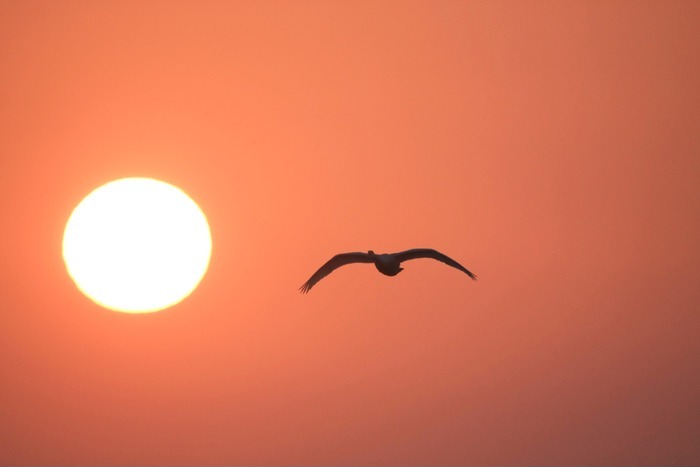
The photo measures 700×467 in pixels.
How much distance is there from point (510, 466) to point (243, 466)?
27.2 meters

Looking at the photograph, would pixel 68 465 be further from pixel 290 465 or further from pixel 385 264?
pixel 385 264

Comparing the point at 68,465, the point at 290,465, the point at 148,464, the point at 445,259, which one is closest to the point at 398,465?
the point at 290,465

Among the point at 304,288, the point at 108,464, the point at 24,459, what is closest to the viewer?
the point at 304,288

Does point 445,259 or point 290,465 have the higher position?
point 290,465

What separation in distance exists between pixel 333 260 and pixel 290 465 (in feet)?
262

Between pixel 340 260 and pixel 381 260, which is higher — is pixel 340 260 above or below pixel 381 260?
above

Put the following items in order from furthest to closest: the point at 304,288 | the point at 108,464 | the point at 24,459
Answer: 1. the point at 108,464
2. the point at 24,459
3. the point at 304,288

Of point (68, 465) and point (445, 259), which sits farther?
point (68, 465)

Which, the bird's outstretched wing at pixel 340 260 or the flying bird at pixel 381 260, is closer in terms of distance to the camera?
the flying bird at pixel 381 260

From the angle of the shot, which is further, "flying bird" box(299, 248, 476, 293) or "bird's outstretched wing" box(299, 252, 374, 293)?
"bird's outstretched wing" box(299, 252, 374, 293)

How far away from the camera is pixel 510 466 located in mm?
110875

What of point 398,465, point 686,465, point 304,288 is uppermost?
point 398,465

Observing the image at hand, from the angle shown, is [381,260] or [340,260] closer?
[381,260]

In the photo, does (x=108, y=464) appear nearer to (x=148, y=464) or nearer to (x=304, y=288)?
(x=148, y=464)
